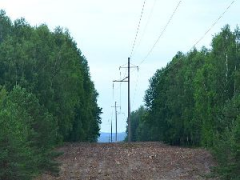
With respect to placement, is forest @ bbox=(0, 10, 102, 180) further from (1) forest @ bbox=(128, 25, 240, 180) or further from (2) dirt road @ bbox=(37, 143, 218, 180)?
(1) forest @ bbox=(128, 25, 240, 180)

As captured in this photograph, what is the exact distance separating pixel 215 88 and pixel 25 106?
868 inches

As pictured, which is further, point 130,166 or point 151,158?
point 151,158

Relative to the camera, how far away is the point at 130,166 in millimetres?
42438

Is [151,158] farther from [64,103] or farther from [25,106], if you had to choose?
[25,106]

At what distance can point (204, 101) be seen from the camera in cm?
5588

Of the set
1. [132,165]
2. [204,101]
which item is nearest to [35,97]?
[132,165]

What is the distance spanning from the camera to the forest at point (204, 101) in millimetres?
30062

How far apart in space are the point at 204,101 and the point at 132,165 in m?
15.3

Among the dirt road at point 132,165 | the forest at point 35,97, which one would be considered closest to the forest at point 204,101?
the dirt road at point 132,165

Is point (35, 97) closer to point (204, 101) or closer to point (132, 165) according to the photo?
point (132, 165)

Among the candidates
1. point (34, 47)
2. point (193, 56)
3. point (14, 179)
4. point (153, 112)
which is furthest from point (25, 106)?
point (153, 112)

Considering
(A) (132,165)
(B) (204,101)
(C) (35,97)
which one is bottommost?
(A) (132,165)

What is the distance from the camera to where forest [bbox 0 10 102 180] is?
27.4 meters

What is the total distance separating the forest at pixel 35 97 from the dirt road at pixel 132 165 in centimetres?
258
